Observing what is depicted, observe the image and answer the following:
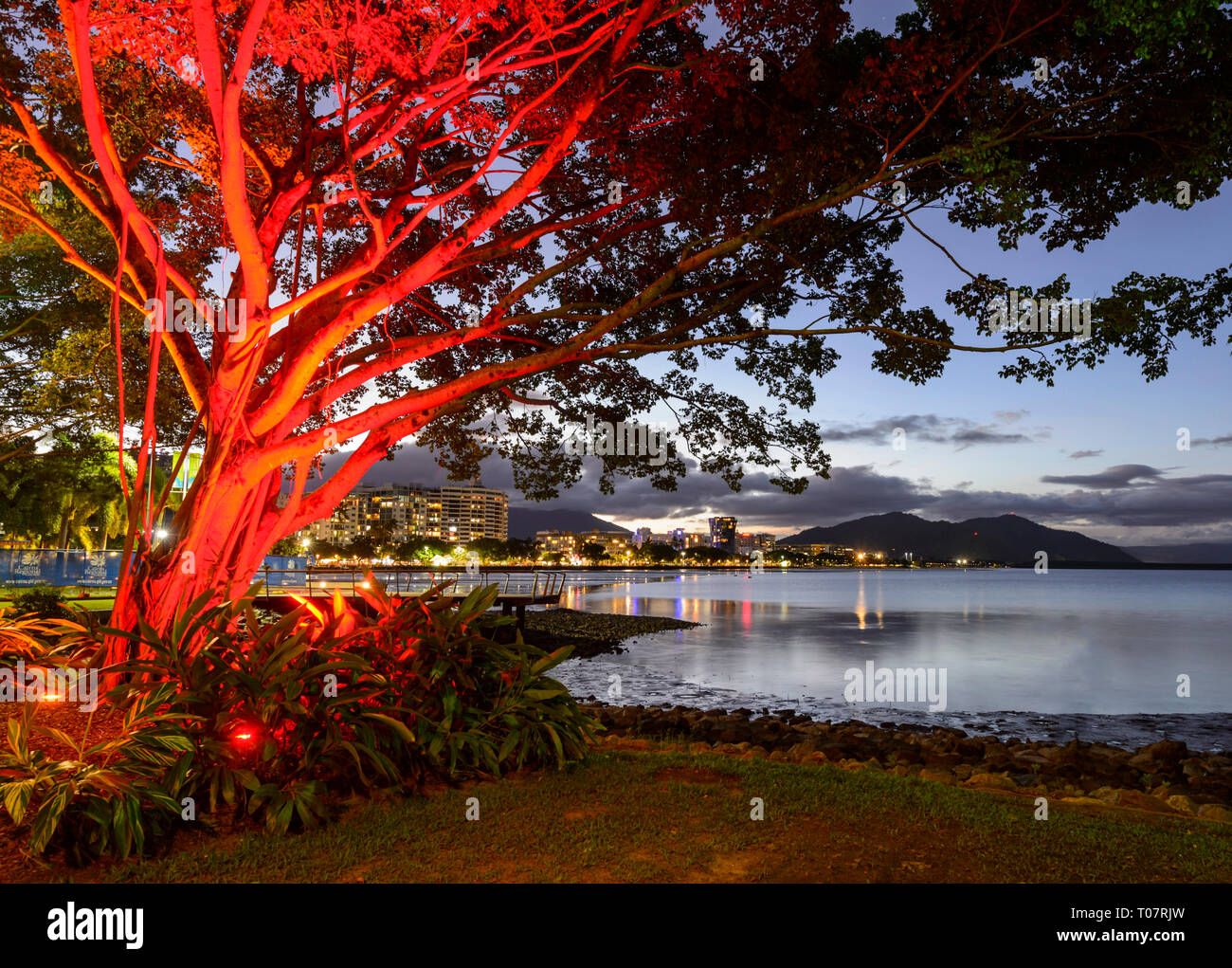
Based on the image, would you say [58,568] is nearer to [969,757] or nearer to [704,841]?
[969,757]

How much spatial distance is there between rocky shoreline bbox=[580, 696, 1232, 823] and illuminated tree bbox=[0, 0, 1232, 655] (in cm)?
530

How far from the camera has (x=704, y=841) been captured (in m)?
4.34

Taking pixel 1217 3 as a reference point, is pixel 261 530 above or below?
below

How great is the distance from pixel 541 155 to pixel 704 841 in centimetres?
859

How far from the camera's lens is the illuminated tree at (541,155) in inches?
316

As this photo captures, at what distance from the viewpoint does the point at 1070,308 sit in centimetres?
898

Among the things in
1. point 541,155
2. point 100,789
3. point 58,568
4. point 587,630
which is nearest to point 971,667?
point 587,630

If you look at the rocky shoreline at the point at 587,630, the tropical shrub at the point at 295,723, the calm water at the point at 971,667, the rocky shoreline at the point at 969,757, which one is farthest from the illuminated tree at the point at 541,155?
the rocky shoreline at the point at 587,630

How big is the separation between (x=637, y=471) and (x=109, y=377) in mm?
13440

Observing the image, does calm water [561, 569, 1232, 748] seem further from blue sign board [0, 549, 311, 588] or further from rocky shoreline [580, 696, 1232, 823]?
blue sign board [0, 549, 311, 588]

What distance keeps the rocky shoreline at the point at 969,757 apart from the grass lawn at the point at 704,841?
200 cm

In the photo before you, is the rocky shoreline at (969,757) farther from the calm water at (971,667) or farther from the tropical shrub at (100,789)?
the tropical shrub at (100,789)
